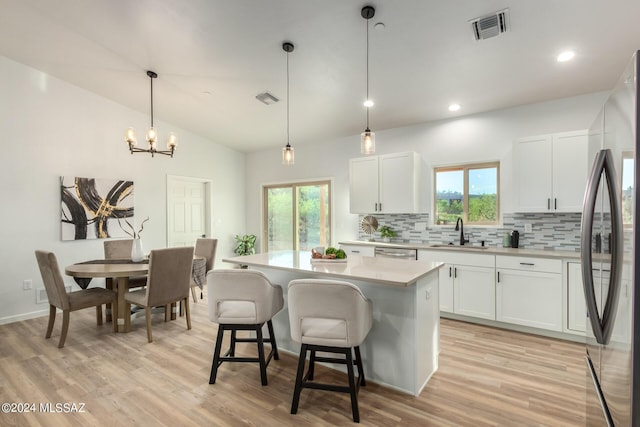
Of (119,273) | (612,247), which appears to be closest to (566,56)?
Answer: (612,247)

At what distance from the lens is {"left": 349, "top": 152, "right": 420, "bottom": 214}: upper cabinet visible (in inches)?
176

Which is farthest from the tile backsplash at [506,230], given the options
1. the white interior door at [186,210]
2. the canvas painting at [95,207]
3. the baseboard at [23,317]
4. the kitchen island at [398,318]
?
the baseboard at [23,317]

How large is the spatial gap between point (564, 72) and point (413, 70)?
1.47m

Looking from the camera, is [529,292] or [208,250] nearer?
[529,292]

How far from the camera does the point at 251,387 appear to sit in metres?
2.40

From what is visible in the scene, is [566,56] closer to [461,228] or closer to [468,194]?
[468,194]

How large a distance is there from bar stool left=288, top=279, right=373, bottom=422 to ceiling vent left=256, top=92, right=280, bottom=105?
3.06 metres

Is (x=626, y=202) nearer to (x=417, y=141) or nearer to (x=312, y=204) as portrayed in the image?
(x=417, y=141)

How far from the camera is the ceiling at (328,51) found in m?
2.52

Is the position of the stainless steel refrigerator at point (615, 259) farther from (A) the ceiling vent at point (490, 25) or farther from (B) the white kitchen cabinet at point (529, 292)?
(B) the white kitchen cabinet at point (529, 292)

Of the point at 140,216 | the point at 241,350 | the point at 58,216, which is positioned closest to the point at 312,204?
the point at 140,216

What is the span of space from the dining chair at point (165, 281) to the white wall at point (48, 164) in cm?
182

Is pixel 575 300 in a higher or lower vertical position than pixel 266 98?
lower

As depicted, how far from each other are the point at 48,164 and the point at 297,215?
3933 millimetres
